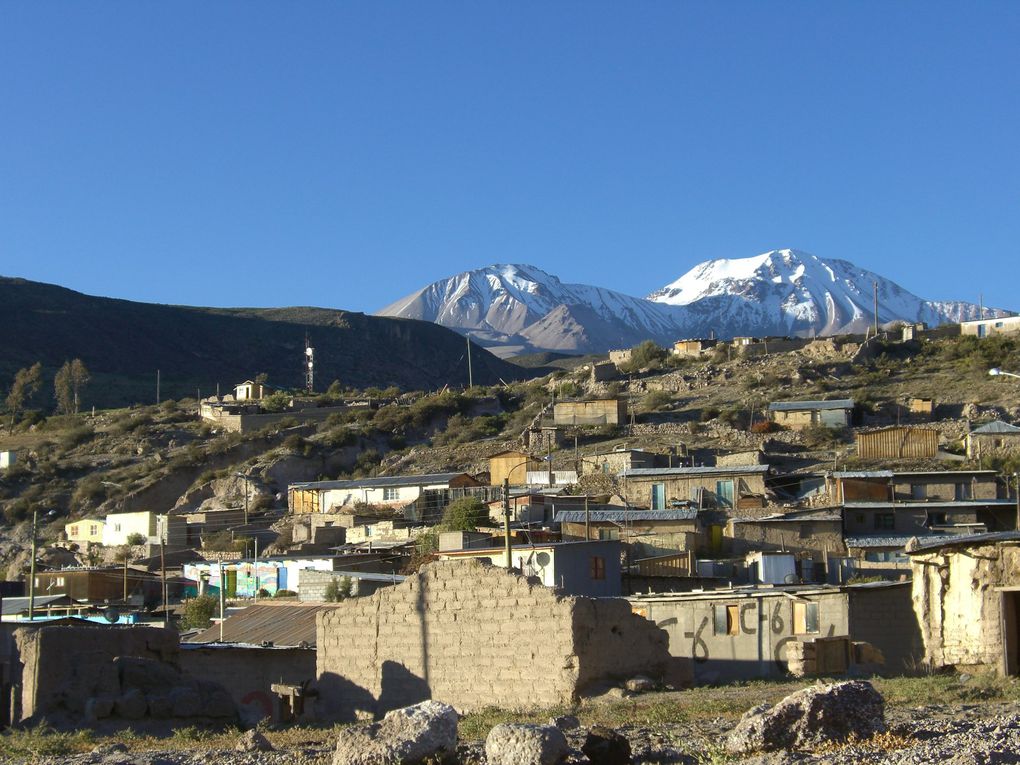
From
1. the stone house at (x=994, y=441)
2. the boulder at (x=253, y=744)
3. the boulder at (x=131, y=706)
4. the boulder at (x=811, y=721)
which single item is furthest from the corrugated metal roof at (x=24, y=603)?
the stone house at (x=994, y=441)

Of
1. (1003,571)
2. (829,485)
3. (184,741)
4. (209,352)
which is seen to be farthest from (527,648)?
(209,352)

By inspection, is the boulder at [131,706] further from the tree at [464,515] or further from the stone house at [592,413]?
the stone house at [592,413]

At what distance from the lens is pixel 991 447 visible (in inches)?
1911

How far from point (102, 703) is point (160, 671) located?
1.04m

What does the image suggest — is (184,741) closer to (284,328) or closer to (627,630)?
(627,630)

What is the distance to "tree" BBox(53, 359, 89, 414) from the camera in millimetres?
92375

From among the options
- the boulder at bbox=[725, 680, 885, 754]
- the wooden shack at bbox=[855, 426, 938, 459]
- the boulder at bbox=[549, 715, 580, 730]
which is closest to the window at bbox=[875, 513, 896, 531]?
the wooden shack at bbox=[855, 426, 938, 459]

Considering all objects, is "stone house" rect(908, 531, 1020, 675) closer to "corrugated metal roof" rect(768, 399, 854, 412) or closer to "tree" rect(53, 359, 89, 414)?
"corrugated metal roof" rect(768, 399, 854, 412)

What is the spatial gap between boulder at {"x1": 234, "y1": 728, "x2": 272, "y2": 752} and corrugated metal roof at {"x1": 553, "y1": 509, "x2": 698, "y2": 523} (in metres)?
24.3

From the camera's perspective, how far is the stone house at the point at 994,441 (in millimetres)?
47509

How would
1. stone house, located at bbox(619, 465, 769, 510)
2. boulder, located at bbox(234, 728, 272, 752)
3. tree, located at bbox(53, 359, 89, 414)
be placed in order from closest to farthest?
boulder, located at bbox(234, 728, 272, 752), stone house, located at bbox(619, 465, 769, 510), tree, located at bbox(53, 359, 89, 414)

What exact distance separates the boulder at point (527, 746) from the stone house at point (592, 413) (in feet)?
164

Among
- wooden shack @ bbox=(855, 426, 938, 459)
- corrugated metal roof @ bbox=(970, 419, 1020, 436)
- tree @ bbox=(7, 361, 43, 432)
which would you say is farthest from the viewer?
tree @ bbox=(7, 361, 43, 432)

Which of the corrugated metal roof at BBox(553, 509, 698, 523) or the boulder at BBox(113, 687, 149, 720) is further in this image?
the corrugated metal roof at BBox(553, 509, 698, 523)
